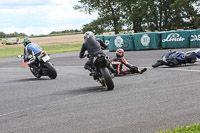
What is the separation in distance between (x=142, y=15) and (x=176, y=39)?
89.8ft

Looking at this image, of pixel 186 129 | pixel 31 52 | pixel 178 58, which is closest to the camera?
pixel 186 129

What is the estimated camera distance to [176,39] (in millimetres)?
26438

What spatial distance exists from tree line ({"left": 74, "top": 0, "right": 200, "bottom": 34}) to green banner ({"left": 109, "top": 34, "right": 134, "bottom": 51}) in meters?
19.2

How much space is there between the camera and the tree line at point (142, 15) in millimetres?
50122

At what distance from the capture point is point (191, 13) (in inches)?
1966

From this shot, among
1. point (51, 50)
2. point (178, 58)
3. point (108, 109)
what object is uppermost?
point (178, 58)

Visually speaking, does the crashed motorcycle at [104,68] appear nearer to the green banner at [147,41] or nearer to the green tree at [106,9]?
the green banner at [147,41]

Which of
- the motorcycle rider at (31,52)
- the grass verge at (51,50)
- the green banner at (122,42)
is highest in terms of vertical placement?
the motorcycle rider at (31,52)

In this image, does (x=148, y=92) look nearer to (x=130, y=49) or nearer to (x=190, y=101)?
(x=190, y=101)

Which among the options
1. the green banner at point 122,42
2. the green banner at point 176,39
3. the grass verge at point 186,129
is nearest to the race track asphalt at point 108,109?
the grass verge at point 186,129

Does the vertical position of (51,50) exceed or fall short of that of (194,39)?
it falls short

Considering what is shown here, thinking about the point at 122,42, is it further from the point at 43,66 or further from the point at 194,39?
the point at 43,66

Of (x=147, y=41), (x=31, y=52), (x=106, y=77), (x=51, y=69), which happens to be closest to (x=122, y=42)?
(x=147, y=41)

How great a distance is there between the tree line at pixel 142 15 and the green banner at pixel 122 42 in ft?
63.0
